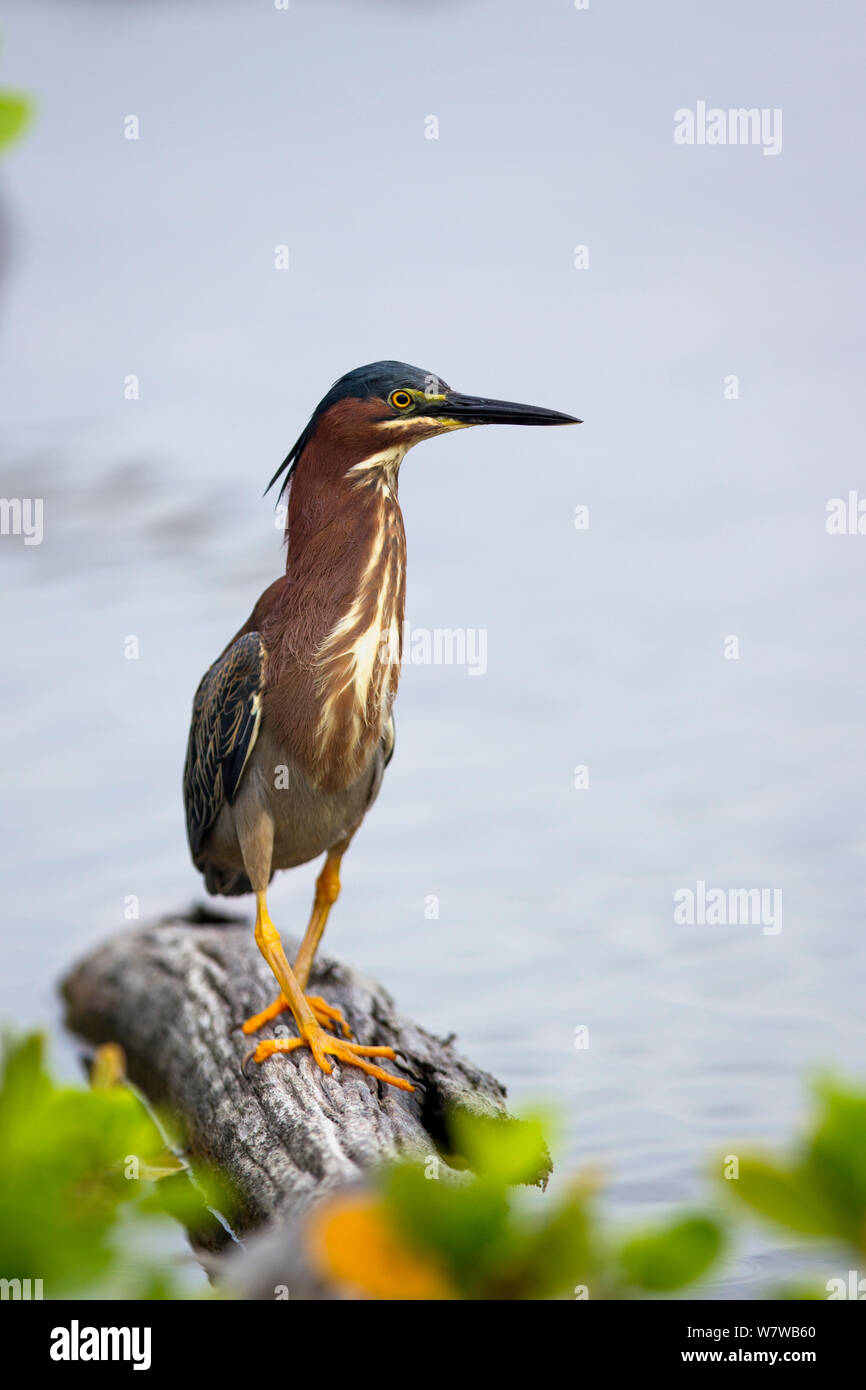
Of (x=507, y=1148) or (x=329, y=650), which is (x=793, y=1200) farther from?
(x=329, y=650)

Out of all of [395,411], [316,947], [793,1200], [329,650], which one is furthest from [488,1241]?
[316,947]

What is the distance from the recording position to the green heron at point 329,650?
2.98 metres

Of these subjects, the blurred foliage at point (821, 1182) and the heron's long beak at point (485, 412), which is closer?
the blurred foliage at point (821, 1182)

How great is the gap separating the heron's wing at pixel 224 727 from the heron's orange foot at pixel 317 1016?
19.3 inches

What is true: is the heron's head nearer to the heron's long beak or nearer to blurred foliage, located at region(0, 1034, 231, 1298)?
the heron's long beak

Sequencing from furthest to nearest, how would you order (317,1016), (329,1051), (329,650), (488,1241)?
(317,1016), (329,1051), (329,650), (488,1241)

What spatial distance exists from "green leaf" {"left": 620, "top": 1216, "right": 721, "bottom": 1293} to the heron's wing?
2.61 m

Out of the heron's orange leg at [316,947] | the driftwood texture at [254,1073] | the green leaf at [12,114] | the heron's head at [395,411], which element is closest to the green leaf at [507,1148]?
the green leaf at [12,114]

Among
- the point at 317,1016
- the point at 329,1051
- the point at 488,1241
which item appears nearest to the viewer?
the point at 488,1241

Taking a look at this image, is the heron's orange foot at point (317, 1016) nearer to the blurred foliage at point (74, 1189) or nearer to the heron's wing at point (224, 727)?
the heron's wing at point (224, 727)

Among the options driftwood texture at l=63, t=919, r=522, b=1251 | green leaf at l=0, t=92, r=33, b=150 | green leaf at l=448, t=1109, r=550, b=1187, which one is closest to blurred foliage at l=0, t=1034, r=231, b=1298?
green leaf at l=448, t=1109, r=550, b=1187

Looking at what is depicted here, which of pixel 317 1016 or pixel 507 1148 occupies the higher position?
pixel 507 1148

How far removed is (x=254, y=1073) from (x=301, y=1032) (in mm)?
154

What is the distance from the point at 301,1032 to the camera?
10.7ft
